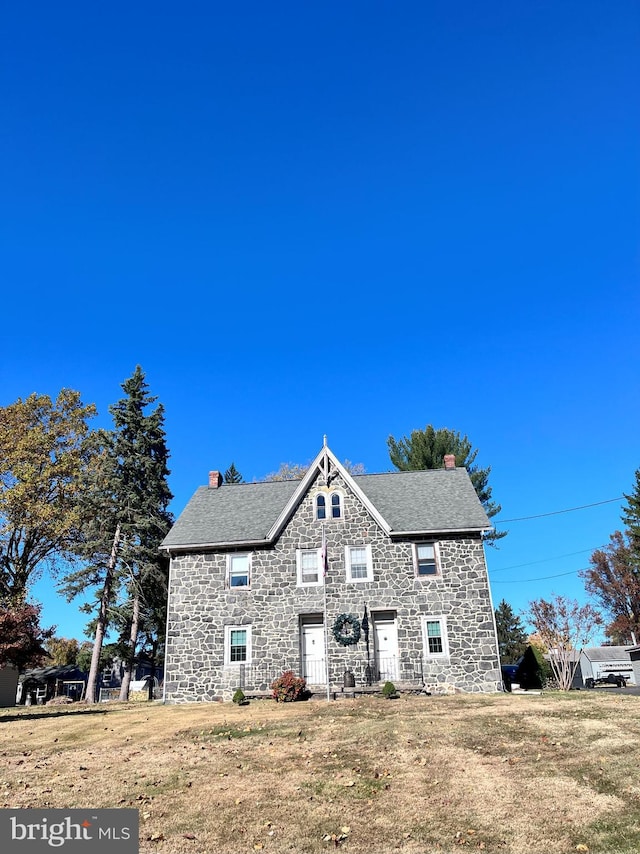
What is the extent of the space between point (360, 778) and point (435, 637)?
1455cm

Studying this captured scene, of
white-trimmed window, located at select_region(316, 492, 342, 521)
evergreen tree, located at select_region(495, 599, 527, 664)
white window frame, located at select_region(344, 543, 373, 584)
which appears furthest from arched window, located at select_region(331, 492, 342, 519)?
evergreen tree, located at select_region(495, 599, 527, 664)

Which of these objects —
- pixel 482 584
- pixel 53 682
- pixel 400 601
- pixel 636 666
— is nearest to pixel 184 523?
pixel 400 601

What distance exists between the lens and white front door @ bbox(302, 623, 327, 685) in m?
25.1

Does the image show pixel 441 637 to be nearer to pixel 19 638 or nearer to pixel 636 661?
pixel 19 638

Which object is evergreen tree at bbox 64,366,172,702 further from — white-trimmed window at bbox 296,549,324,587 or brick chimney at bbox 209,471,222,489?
white-trimmed window at bbox 296,549,324,587

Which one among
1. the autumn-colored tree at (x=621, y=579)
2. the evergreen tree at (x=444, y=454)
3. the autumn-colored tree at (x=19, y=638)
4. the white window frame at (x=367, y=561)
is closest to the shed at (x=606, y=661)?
the autumn-colored tree at (x=621, y=579)

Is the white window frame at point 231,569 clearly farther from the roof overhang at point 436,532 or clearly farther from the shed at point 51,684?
the shed at point 51,684

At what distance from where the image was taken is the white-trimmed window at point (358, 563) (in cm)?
2586

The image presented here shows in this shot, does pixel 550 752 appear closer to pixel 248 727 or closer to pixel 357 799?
pixel 357 799

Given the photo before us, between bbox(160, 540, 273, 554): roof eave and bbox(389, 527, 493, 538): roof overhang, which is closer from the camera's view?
bbox(389, 527, 493, 538): roof overhang

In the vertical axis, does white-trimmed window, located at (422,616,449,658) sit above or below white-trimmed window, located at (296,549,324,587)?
below

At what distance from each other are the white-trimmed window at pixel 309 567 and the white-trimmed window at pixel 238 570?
2133mm

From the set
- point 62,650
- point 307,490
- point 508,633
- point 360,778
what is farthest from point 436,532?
point 62,650

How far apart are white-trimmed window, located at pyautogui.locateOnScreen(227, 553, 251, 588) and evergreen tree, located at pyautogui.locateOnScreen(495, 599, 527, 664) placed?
173 ft
